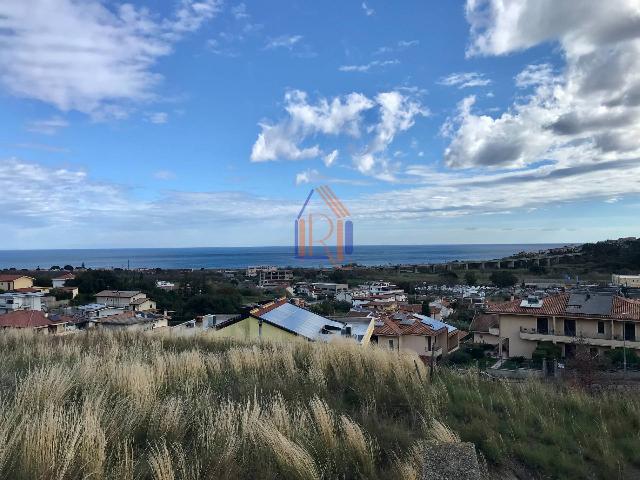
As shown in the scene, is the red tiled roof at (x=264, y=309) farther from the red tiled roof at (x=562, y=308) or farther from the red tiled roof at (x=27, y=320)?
the red tiled roof at (x=562, y=308)

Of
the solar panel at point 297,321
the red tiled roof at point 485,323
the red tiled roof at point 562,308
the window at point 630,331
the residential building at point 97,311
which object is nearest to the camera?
the solar panel at point 297,321

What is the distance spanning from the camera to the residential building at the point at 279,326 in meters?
14.8

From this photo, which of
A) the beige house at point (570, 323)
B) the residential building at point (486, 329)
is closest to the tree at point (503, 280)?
the residential building at point (486, 329)

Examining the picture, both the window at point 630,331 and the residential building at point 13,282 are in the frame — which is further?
the residential building at point 13,282

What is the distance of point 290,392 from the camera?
505cm

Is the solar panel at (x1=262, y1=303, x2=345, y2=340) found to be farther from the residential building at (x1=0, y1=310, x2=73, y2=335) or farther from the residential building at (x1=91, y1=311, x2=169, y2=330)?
the residential building at (x1=0, y1=310, x2=73, y2=335)

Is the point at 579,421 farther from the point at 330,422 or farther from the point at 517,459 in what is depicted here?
the point at 330,422

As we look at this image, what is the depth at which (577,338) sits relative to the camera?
24.1 meters

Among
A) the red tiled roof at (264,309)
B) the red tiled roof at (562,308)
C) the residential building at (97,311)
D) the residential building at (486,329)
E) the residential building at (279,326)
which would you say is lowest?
the residential building at (486,329)

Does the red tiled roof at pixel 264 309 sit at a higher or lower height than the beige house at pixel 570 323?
higher

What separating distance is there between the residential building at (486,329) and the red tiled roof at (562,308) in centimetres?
169

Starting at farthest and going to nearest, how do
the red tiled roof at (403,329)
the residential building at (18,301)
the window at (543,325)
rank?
the residential building at (18,301) < the window at (543,325) < the red tiled roof at (403,329)

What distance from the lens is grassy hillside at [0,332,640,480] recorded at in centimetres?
310

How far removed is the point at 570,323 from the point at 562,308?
93cm
